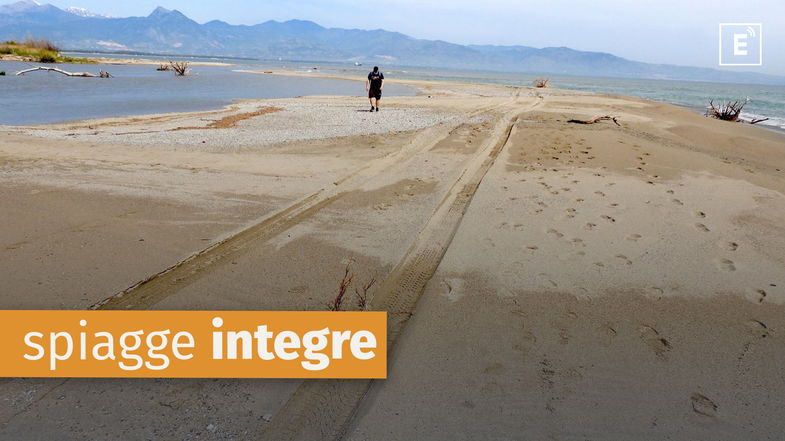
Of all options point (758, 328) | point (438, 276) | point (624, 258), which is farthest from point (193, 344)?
point (758, 328)

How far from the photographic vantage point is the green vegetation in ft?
152

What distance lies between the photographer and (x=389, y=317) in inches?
135

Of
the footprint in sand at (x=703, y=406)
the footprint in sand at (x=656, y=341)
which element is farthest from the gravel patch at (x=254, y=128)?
the footprint in sand at (x=703, y=406)

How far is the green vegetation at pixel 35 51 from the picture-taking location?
46.4m

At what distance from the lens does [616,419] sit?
8.14 feet

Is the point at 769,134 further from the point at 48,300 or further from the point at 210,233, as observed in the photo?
the point at 48,300

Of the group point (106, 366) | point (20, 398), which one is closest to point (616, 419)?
point (106, 366)

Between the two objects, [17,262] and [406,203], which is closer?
[17,262]

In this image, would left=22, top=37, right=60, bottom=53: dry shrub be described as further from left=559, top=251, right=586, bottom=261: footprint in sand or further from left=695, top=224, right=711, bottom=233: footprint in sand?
left=695, top=224, right=711, bottom=233: footprint in sand

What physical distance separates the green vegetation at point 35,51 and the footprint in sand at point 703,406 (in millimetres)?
58546

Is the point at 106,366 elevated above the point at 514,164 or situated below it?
below

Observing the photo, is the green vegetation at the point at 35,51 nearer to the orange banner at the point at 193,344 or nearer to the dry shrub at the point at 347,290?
the orange banner at the point at 193,344

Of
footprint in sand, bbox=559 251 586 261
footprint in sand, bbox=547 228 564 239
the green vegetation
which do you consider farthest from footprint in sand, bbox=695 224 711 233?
the green vegetation

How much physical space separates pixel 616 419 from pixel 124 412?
2621 mm
